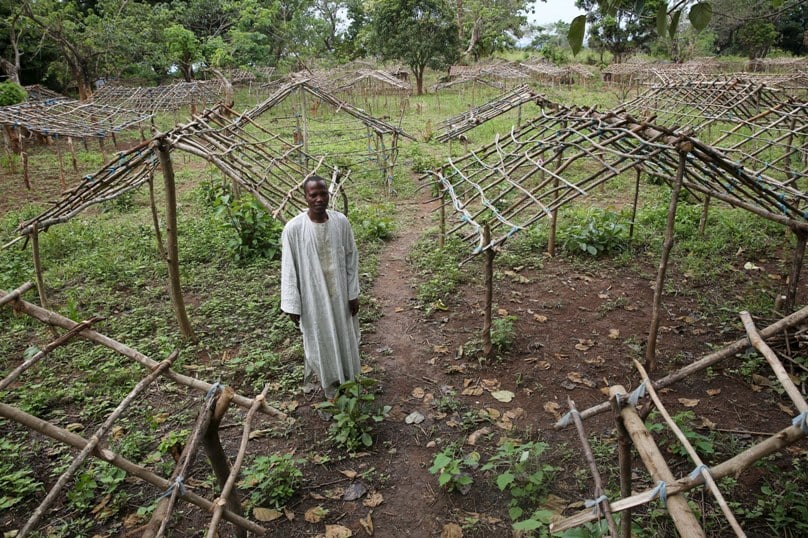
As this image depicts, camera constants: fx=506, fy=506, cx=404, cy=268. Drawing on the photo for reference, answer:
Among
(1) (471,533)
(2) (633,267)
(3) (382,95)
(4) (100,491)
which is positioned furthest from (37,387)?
(3) (382,95)

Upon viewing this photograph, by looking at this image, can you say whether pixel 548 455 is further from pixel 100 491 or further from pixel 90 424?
pixel 90 424

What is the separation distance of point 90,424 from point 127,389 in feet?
1.52

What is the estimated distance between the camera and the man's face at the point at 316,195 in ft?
12.5

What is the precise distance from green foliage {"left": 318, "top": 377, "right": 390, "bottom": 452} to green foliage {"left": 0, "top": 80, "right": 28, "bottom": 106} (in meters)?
18.3

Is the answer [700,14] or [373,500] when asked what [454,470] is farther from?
[700,14]

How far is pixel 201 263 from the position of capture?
758 centimetres

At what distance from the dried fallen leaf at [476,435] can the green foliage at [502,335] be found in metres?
1.19

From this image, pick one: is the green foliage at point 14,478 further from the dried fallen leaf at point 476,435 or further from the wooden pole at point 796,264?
the wooden pole at point 796,264

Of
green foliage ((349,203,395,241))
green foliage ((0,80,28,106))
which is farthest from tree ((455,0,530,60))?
green foliage ((349,203,395,241))

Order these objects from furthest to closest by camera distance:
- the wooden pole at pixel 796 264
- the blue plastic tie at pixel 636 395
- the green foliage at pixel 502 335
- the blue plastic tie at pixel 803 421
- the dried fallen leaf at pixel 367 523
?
the green foliage at pixel 502 335
the wooden pole at pixel 796 264
the dried fallen leaf at pixel 367 523
the blue plastic tie at pixel 636 395
the blue plastic tie at pixel 803 421

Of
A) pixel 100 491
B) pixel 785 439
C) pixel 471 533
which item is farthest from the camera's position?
pixel 100 491

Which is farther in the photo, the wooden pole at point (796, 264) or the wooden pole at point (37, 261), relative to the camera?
the wooden pole at point (37, 261)

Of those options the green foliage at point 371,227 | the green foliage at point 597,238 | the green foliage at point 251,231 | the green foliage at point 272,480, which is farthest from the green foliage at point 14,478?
the green foliage at point 597,238

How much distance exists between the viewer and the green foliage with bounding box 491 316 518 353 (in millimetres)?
5078
